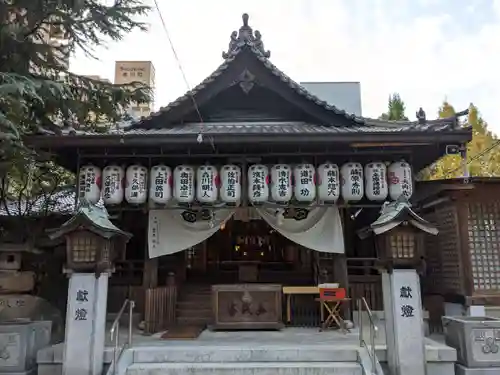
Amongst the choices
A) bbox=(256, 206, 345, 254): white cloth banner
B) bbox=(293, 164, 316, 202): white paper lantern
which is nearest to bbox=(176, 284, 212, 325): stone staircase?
bbox=(256, 206, 345, 254): white cloth banner

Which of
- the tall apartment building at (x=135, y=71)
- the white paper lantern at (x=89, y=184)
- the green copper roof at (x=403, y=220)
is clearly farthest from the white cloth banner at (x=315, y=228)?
the tall apartment building at (x=135, y=71)

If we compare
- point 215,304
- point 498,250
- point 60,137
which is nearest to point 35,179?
Answer: point 60,137

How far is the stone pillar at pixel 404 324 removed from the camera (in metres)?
7.25

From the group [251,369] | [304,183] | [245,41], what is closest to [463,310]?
[304,183]

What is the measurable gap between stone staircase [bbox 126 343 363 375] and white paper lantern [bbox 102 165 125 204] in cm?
364

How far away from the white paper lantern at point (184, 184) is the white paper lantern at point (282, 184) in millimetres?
1952

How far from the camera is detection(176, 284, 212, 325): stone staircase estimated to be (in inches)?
456

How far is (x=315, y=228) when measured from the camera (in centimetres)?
1072

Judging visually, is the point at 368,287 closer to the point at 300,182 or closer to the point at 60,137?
the point at 300,182

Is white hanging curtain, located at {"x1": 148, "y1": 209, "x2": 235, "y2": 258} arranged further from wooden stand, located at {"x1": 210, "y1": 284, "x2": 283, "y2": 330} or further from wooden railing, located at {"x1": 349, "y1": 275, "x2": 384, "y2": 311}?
wooden railing, located at {"x1": 349, "y1": 275, "x2": 384, "y2": 311}

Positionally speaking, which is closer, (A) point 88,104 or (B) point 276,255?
(A) point 88,104

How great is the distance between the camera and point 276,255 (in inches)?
648

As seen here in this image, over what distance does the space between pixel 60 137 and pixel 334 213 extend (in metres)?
6.85

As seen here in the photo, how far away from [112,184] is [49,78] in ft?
10.6
